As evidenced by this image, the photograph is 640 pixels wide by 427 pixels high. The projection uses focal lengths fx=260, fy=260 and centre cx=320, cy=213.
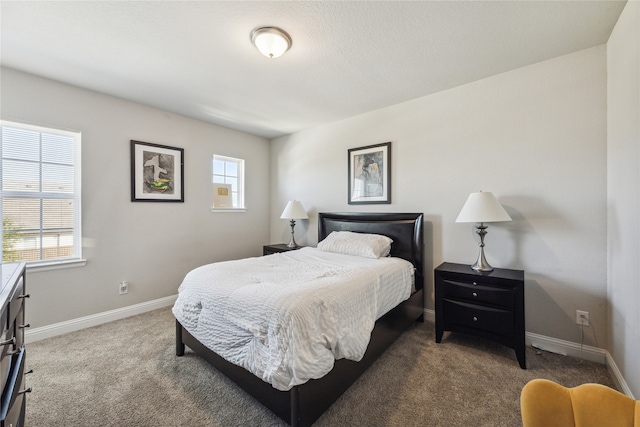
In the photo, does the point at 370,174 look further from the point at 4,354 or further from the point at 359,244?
the point at 4,354

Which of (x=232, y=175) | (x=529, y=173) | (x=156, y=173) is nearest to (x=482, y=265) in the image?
(x=529, y=173)

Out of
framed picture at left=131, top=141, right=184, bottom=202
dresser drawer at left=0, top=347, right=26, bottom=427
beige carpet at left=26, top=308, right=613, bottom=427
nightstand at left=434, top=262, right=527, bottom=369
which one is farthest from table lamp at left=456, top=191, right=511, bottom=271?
framed picture at left=131, top=141, right=184, bottom=202

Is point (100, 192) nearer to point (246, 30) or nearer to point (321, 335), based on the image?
point (246, 30)

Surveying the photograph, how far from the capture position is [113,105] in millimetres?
2918

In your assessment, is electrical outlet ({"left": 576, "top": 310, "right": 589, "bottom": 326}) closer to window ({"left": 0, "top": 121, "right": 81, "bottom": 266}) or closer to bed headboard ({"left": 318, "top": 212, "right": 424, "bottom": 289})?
bed headboard ({"left": 318, "top": 212, "right": 424, "bottom": 289})

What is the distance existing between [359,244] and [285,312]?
64.5 inches

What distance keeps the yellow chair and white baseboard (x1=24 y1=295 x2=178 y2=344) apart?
3.65m

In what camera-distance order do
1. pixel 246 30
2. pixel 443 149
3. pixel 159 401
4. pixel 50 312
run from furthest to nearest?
pixel 443 149
pixel 50 312
pixel 246 30
pixel 159 401

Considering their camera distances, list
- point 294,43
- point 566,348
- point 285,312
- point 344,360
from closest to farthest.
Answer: point 285,312, point 344,360, point 294,43, point 566,348

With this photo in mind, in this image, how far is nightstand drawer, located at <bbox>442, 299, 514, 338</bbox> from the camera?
6.84ft

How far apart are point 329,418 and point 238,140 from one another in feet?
12.5

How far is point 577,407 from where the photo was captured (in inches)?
30.5

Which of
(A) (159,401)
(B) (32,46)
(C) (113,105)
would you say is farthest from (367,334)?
(C) (113,105)

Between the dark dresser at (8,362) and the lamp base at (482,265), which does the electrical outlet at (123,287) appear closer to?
the dark dresser at (8,362)
